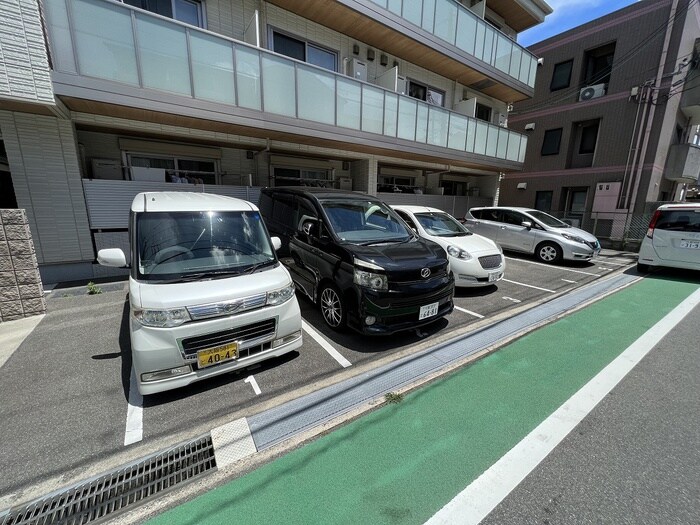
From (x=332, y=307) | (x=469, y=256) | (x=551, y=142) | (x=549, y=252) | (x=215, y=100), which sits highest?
(x=551, y=142)

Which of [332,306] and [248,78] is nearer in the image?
[332,306]

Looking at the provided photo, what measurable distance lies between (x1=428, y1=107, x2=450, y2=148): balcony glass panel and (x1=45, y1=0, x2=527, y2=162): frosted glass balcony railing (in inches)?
12.5

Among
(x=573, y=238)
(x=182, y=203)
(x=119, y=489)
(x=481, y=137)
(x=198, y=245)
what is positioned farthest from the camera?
(x=481, y=137)

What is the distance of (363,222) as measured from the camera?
4.60 metres

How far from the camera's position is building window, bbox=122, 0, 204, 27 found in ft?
20.0

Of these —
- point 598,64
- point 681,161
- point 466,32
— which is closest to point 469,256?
point 466,32

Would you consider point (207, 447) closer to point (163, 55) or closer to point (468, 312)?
point (468, 312)

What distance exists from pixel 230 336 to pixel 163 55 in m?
5.50

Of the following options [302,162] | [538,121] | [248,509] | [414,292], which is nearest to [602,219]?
[538,121]

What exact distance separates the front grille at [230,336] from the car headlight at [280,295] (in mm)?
188

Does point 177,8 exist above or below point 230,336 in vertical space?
above

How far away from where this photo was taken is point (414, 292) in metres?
3.57

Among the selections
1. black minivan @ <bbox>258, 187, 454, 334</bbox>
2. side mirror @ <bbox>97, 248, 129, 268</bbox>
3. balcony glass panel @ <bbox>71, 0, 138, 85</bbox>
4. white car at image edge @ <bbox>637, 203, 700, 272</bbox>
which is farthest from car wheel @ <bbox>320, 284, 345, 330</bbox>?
white car at image edge @ <bbox>637, 203, 700, 272</bbox>

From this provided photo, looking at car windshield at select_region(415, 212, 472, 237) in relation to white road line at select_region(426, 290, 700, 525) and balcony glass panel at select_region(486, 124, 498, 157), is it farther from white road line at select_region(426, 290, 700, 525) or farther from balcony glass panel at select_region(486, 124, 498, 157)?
balcony glass panel at select_region(486, 124, 498, 157)
